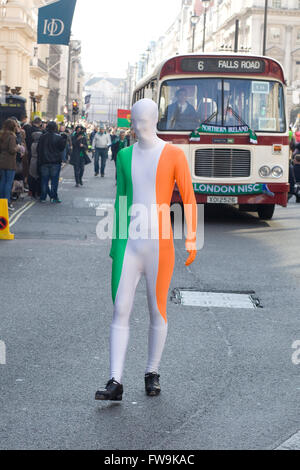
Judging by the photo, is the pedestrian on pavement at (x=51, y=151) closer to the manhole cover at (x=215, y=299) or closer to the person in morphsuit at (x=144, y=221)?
the manhole cover at (x=215, y=299)

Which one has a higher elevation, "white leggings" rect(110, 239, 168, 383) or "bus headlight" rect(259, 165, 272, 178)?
"bus headlight" rect(259, 165, 272, 178)

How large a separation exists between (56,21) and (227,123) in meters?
9.44

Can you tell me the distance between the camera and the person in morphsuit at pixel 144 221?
5387mm

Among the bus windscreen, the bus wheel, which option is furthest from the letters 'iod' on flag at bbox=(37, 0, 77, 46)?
the bus wheel

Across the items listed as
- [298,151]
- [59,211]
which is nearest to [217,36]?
[298,151]

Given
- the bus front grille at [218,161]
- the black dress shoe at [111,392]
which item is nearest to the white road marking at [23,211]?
the bus front grille at [218,161]

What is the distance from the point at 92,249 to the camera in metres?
12.9

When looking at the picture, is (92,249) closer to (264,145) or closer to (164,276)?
(264,145)

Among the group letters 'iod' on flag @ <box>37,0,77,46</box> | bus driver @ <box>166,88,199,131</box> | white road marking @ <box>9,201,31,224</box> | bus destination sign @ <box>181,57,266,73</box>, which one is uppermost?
letters 'iod' on flag @ <box>37,0,77,46</box>

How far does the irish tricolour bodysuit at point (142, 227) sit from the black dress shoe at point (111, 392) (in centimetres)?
5

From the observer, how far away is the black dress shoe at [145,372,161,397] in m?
5.56

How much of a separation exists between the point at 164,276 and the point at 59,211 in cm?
1340

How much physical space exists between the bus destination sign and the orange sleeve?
11.9 metres

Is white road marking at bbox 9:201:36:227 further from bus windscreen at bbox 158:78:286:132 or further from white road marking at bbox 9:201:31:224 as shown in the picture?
bus windscreen at bbox 158:78:286:132
